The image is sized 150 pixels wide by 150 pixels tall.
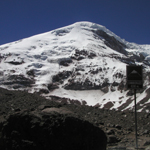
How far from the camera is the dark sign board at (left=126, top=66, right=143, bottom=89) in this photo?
42.6 ft

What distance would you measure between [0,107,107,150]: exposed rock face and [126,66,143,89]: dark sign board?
4.71 meters

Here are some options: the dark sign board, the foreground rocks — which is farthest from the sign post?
the foreground rocks

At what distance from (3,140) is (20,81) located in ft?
620

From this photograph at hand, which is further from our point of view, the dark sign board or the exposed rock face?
the dark sign board

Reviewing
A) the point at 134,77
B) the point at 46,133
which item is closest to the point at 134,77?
the point at 134,77

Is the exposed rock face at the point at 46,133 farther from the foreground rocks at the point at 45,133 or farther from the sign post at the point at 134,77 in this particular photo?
the sign post at the point at 134,77

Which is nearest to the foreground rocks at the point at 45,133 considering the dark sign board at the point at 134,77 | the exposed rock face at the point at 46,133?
the exposed rock face at the point at 46,133

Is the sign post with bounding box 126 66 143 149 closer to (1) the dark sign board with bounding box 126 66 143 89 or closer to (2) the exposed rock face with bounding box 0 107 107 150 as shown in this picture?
(1) the dark sign board with bounding box 126 66 143 89

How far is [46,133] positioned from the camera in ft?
29.3

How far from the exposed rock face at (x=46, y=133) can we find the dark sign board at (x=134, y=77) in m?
4.71

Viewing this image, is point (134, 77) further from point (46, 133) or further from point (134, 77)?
point (46, 133)

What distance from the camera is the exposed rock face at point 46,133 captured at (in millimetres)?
8852

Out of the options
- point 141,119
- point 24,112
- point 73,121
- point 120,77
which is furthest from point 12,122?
point 120,77

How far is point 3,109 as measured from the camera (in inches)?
760
